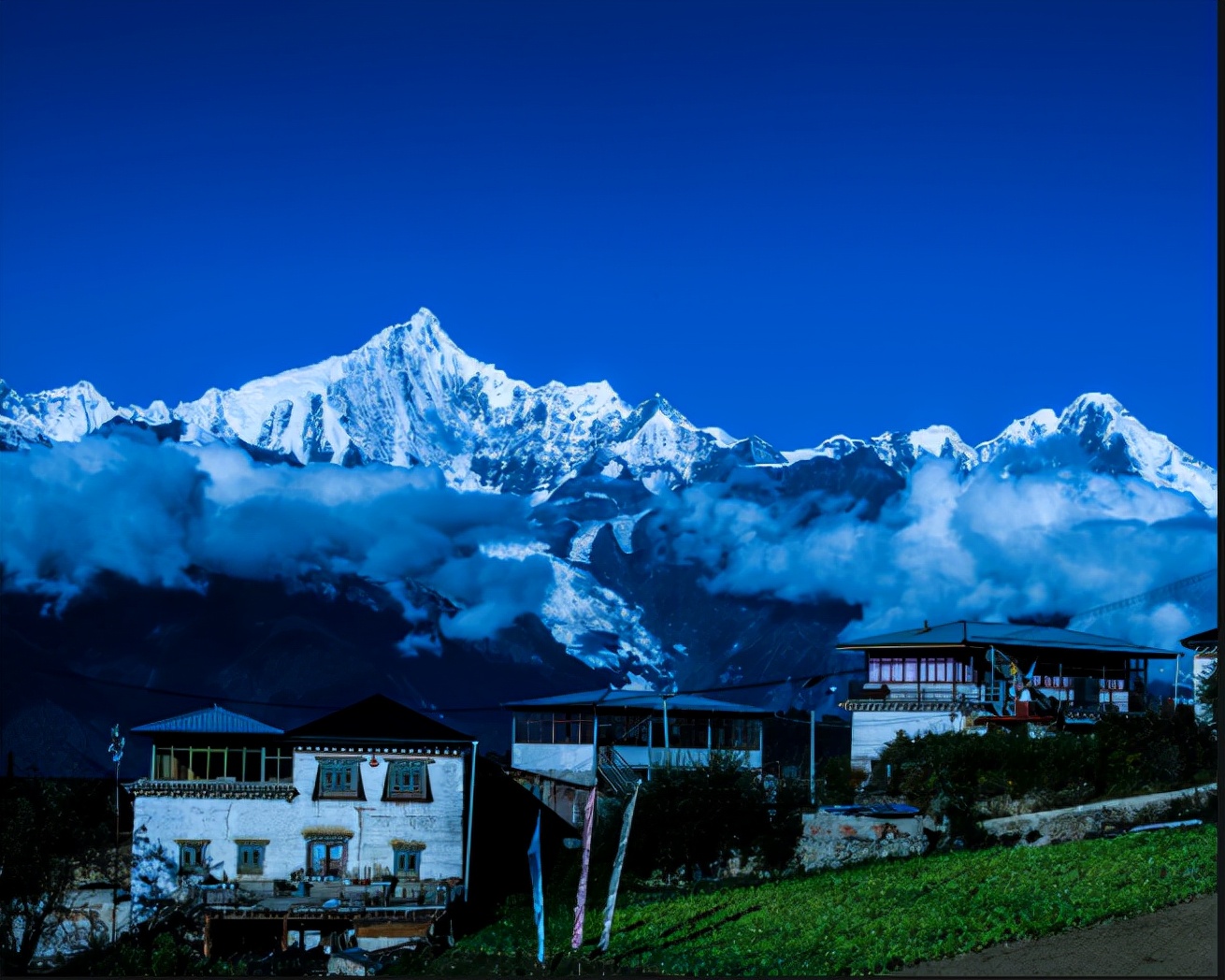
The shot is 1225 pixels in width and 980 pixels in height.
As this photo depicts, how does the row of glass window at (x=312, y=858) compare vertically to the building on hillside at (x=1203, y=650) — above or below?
below

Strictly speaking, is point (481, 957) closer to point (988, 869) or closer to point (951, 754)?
point (988, 869)

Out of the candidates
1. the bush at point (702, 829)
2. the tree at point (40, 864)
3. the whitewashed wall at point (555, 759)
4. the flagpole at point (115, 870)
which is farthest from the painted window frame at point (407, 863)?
the whitewashed wall at point (555, 759)

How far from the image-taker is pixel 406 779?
3034cm

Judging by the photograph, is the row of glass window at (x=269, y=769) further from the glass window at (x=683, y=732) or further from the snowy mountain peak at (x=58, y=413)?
the snowy mountain peak at (x=58, y=413)

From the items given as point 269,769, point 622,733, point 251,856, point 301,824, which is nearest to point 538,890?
point 301,824

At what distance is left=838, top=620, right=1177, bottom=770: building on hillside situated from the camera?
3844 cm

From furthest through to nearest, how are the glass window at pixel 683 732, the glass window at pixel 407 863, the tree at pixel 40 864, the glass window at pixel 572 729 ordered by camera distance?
the glass window at pixel 572 729
the glass window at pixel 683 732
the glass window at pixel 407 863
the tree at pixel 40 864

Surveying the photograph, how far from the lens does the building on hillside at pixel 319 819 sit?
2952 centimetres

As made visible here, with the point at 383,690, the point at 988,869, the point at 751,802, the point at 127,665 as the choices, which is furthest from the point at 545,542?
the point at 988,869

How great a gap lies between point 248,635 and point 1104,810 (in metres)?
61.9

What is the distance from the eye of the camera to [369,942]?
27.7m

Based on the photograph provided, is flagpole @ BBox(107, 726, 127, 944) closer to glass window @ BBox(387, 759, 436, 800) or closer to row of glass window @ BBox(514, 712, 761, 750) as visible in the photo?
glass window @ BBox(387, 759, 436, 800)

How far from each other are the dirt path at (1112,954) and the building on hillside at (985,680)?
1407cm

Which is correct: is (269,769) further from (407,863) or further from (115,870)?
(407,863)
